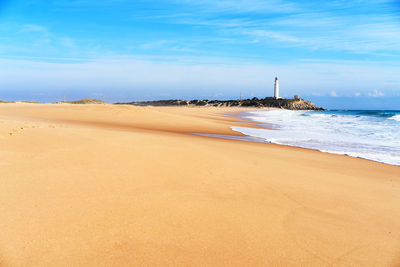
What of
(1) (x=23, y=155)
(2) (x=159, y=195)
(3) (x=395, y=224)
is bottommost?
(3) (x=395, y=224)

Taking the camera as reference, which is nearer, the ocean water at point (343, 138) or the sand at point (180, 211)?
the sand at point (180, 211)

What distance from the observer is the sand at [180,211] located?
264 centimetres

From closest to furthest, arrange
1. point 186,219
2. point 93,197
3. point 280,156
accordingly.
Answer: point 186,219 → point 93,197 → point 280,156

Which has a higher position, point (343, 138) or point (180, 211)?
point (180, 211)

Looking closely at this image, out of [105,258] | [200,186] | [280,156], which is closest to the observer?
[105,258]

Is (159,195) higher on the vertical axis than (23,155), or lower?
lower

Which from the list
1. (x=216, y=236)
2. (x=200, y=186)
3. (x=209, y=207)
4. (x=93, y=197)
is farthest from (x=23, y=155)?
(x=216, y=236)

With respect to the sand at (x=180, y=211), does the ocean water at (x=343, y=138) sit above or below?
below

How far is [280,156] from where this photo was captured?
779cm

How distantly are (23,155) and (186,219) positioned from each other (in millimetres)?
3708

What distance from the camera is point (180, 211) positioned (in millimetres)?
3500

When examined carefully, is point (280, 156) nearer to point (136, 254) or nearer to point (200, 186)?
point (200, 186)

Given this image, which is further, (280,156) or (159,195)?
(280,156)

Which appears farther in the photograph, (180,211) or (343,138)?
(343,138)
